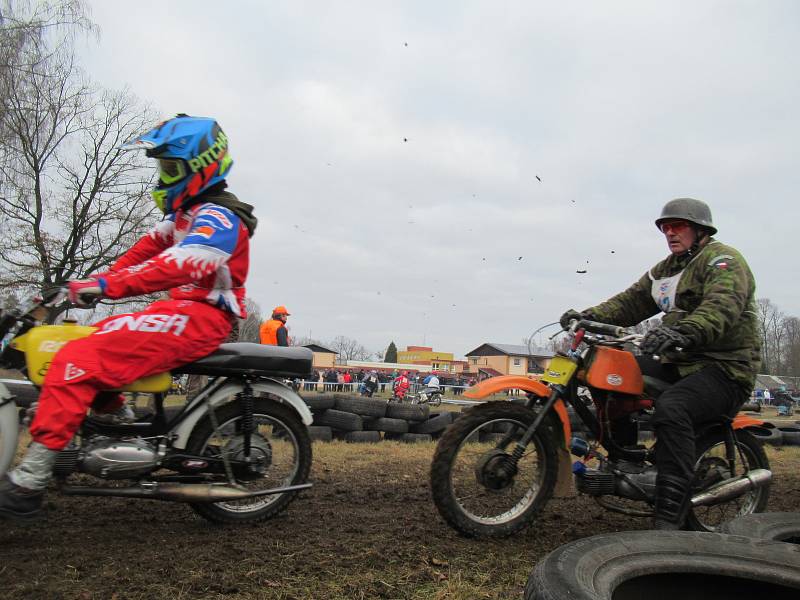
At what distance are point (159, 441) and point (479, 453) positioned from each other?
6.34ft

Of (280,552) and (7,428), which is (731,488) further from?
(7,428)

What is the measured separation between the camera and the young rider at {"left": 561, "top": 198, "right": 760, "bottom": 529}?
3.67 meters

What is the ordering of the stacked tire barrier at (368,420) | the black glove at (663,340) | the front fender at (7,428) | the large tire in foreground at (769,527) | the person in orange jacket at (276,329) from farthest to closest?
1. the person in orange jacket at (276,329)
2. the stacked tire barrier at (368,420)
3. the black glove at (663,340)
4. the front fender at (7,428)
5. the large tire in foreground at (769,527)

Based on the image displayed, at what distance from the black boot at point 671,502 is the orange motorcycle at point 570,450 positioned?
0.23m

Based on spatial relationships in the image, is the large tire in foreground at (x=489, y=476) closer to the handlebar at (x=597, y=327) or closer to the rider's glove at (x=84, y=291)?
the handlebar at (x=597, y=327)

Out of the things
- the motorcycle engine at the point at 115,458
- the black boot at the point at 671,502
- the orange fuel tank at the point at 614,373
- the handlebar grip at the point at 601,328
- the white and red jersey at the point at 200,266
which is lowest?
the black boot at the point at 671,502

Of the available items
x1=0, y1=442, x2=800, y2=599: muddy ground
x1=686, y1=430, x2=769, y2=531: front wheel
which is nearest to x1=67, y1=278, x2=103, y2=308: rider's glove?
x1=0, y1=442, x2=800, y2=599: muddy ground

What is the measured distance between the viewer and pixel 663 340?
11.7ft

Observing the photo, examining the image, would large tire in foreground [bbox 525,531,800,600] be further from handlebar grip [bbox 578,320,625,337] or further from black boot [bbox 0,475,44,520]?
black boot [bbox 0,475,44,520]

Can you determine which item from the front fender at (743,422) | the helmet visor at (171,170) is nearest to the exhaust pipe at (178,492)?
the helmet visor at (171,170)

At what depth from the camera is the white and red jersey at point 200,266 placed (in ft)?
11.0

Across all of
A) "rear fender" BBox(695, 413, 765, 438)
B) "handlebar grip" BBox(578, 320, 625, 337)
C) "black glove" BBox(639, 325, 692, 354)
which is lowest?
"rear fender" BBox(695, 413, 765, 438)

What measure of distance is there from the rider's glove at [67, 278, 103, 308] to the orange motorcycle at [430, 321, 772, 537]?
214cm

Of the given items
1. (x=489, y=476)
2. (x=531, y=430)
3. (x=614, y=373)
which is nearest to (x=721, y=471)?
(x=614, y=373)
